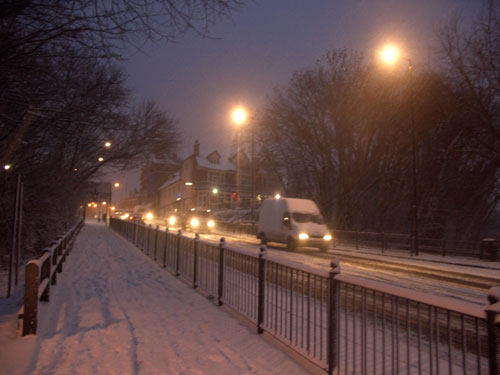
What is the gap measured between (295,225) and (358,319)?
14.9 m

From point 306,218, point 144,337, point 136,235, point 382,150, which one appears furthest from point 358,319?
point 382,150

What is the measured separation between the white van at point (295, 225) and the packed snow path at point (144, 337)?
10.4 metres

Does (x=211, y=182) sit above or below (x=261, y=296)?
above

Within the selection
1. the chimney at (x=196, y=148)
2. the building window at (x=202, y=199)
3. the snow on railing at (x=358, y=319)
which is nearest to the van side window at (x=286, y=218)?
the snow on railing at (x=358, y=319)

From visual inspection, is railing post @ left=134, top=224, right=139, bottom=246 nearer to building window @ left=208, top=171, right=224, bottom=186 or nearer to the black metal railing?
the black metal railing

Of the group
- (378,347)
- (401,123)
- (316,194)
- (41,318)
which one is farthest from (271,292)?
(316,194)

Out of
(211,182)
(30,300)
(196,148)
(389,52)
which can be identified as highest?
(196,148)

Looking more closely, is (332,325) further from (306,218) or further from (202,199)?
(202,199)

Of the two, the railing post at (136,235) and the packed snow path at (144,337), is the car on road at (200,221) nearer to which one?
the railing post at (136,235)

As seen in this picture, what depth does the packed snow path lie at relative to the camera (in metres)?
4.28

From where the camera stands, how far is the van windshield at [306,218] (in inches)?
749

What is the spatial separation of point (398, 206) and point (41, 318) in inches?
1073

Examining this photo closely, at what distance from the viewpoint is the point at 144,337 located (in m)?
5.25

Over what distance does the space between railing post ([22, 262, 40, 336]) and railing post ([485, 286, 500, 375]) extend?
5.20 meters
